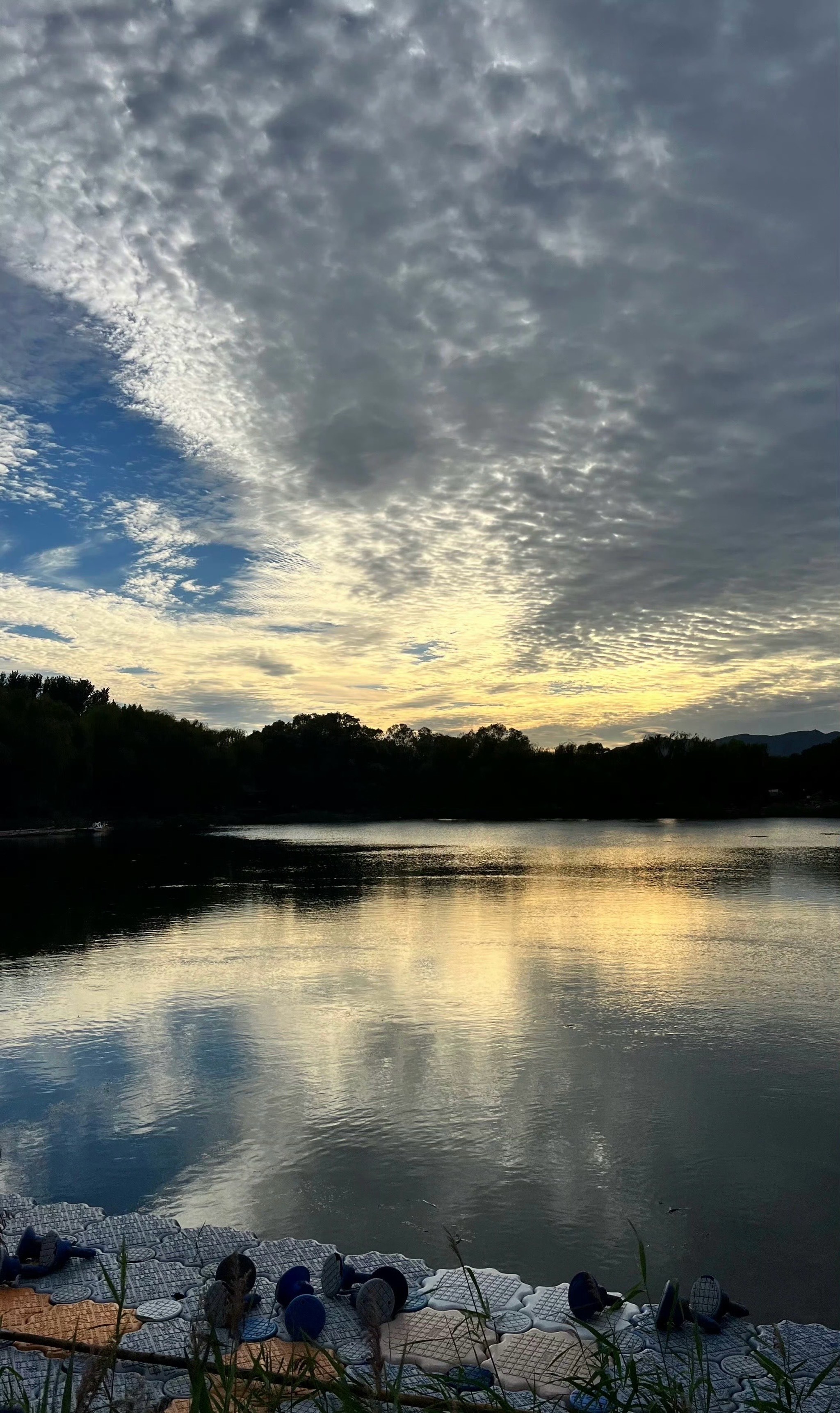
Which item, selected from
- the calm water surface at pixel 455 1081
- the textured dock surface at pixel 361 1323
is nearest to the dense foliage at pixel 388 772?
the calm water surface at pixel 455 1081

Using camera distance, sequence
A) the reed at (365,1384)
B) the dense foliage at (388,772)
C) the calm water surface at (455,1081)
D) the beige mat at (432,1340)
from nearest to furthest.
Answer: the reed at (365,1384), the beige mat at (432,1340), the calm water surface at (455,1081), the dense foliage at (388,772)

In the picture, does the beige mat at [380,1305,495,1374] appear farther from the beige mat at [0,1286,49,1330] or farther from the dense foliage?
the dense foliage

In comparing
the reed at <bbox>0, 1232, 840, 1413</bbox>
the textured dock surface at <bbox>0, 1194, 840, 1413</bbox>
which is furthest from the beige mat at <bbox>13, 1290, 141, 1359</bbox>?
the reed at <bbox>0, 1232, 840, 1413</bbox>

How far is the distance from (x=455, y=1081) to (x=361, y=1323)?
20.0 feet

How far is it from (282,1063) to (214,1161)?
3596 millimetres

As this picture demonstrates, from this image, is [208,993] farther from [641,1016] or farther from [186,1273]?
[186,1273]

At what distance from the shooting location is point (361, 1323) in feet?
21.4

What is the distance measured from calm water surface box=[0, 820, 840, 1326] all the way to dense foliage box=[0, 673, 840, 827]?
79102 millimetres

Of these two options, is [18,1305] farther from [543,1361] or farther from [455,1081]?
[455,1081]

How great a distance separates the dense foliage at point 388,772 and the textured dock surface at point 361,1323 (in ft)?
311

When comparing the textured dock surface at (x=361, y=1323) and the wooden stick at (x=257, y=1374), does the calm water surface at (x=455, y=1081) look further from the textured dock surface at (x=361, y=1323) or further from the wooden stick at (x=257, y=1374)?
the wooden stick at (x=257, y=1374)

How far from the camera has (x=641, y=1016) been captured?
53.7 feet

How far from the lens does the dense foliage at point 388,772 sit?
106438 mm

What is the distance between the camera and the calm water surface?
28.1ft
